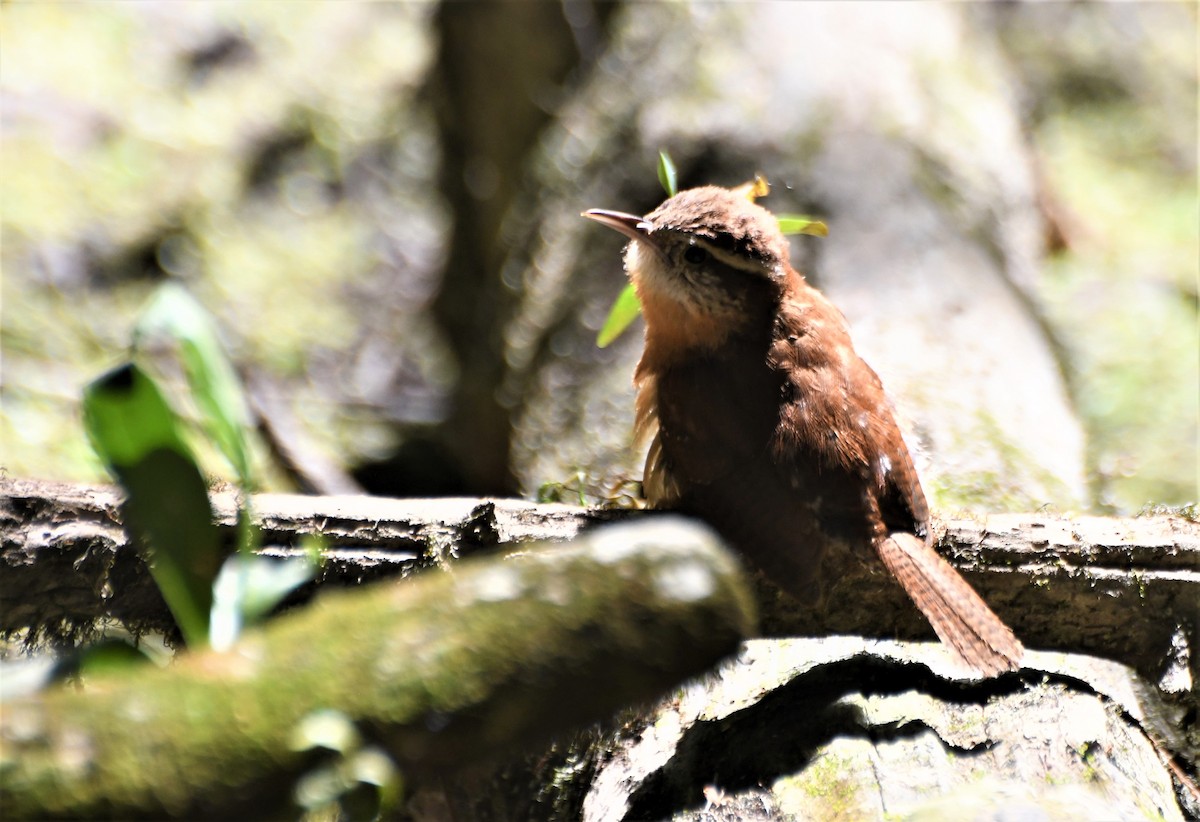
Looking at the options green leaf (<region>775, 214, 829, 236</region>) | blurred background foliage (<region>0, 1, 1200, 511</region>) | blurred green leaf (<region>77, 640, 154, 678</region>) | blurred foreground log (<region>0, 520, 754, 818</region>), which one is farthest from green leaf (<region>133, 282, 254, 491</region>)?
blurred background foliage (<region>0, 1, 1200, 511</region>)

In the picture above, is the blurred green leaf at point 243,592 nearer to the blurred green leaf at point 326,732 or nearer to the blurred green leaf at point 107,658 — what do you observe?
the blurred green leaf at point 107,658

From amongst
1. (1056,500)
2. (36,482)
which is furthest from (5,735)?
(1056,500)

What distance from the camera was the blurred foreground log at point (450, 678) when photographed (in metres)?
1.29

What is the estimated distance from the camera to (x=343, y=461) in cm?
592

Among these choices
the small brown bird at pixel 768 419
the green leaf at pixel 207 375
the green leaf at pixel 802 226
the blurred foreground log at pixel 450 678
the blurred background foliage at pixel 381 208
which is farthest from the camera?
the blurred background foliage at pixel 381 208

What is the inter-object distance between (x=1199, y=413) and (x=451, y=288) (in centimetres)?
425

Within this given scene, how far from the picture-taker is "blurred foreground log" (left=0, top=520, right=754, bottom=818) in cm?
129

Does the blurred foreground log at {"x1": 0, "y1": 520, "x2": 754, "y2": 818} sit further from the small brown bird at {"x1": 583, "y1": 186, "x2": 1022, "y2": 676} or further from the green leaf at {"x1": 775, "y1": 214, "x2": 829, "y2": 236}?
the green leaf at {"x1": 775, "y1": 214, "x2": 829, "y2": 236}

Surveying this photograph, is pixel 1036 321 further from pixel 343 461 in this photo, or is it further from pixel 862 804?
pixel 343 461

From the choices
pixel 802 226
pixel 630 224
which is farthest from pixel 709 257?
pixel 802 226

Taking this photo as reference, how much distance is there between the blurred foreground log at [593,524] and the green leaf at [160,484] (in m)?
0.19

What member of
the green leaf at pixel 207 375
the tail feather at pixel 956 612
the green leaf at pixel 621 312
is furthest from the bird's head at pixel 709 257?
the green leaf at pixel 207 375

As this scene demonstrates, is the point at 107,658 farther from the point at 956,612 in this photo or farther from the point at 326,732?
the point at 956,612

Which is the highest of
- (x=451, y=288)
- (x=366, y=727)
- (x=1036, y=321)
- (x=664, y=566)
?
(x=1036, y=321)
